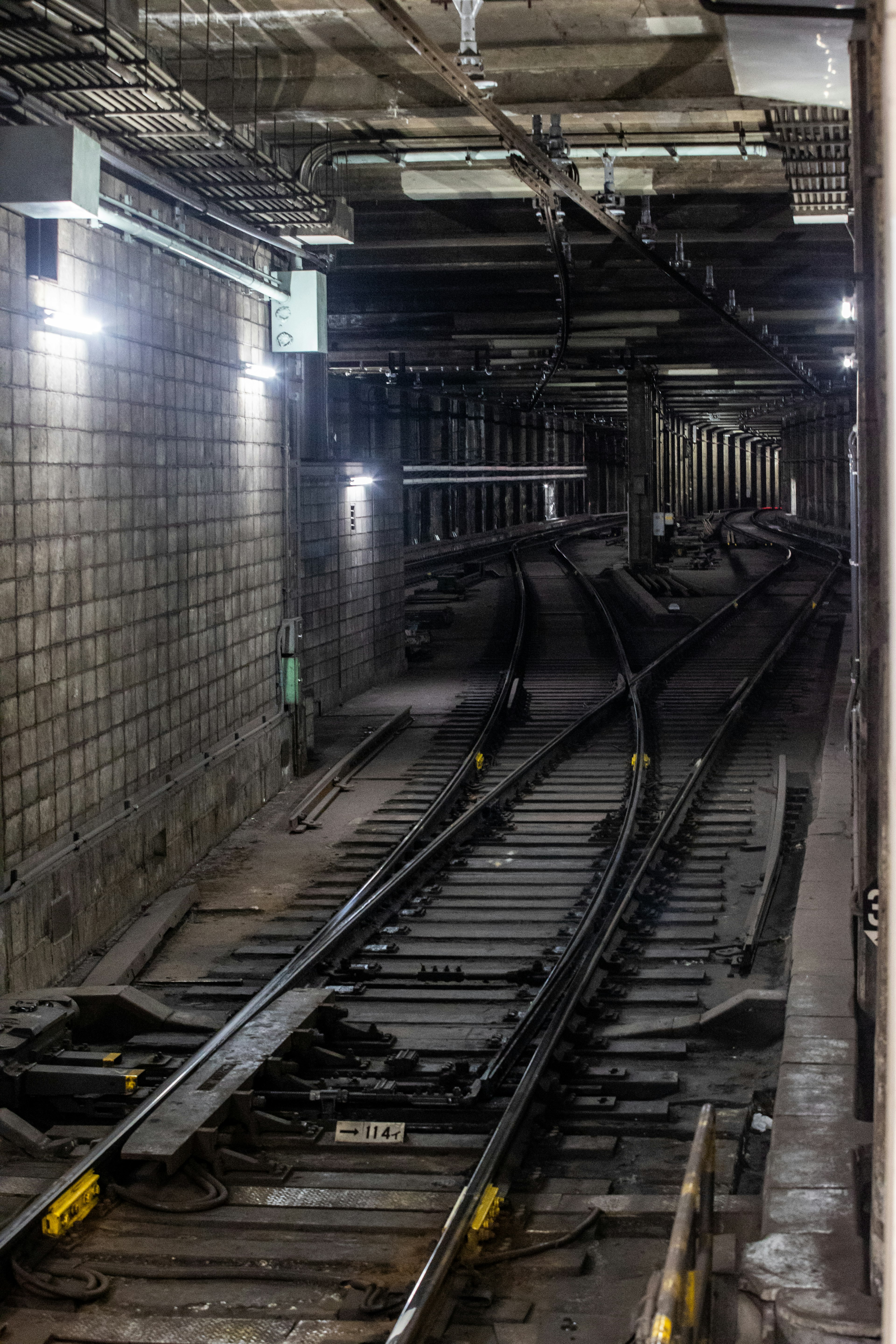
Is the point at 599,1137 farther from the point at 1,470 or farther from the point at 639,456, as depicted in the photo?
the point at 639,456

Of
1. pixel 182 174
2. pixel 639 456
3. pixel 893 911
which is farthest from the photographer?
pixel 639 456

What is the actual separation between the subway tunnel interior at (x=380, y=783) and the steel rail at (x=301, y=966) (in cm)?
4

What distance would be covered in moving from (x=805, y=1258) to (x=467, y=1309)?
118 cm

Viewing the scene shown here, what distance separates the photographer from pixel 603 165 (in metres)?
13.5

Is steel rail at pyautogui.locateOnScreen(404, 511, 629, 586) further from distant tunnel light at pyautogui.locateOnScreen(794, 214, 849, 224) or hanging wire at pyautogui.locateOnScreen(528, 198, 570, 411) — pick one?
distant tunnel light at pyautogui.locateOnScreen(794, 214, 849, 224)

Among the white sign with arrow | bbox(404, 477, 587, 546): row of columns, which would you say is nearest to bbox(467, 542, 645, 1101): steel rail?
the white sign with arrow

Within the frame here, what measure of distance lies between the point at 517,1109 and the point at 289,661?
8.47 metres

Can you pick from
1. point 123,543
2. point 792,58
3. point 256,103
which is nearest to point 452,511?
point 256,103

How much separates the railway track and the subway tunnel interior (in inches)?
1.1

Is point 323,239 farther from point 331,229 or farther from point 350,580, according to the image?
point 350,580

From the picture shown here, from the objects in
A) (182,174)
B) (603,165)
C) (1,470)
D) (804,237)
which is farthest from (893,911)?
(804,237)

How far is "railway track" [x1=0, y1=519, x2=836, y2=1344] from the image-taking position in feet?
17.2

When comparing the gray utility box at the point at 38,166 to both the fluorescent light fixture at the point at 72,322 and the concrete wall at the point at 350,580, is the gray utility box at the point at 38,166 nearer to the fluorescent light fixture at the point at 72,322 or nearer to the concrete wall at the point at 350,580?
the fluorescent light fixture at the point at 72,322

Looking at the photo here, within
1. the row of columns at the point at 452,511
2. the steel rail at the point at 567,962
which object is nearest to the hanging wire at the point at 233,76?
the steel rail at the point at 567,962
